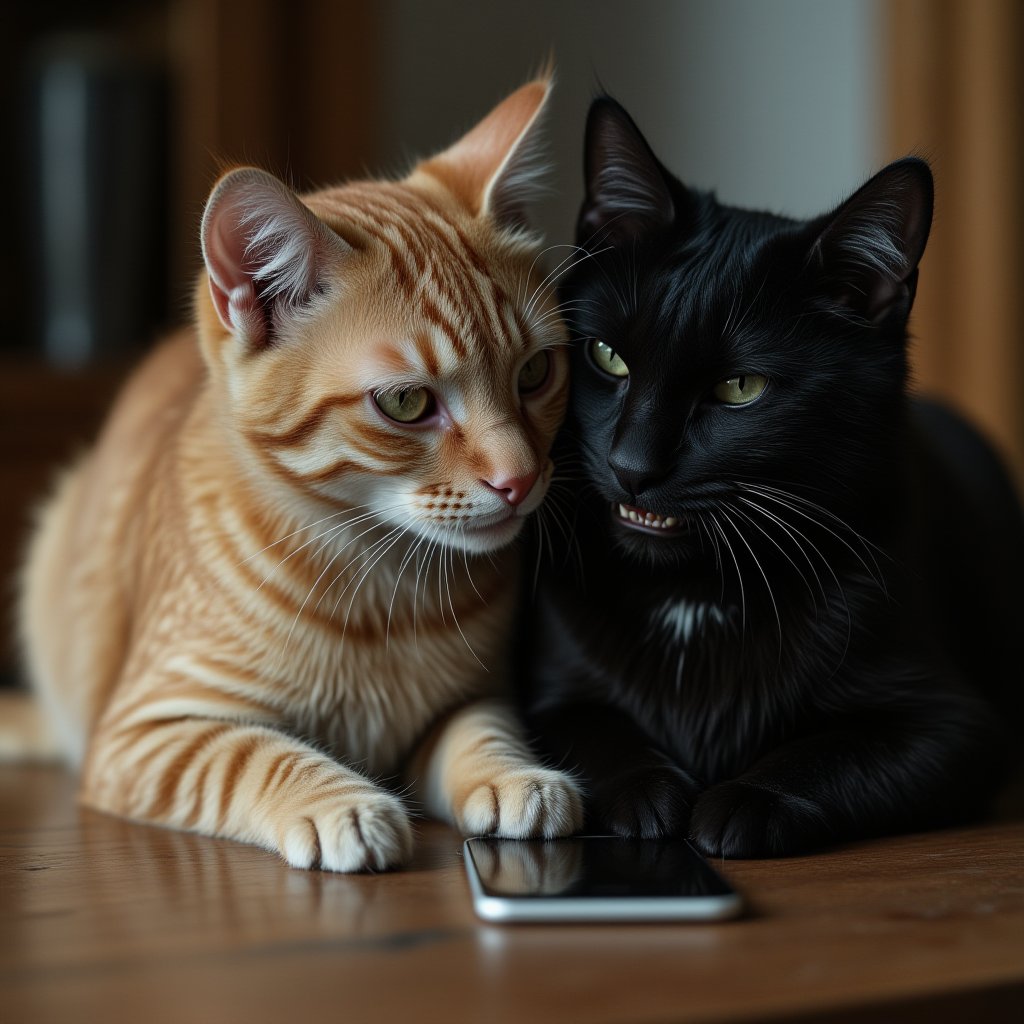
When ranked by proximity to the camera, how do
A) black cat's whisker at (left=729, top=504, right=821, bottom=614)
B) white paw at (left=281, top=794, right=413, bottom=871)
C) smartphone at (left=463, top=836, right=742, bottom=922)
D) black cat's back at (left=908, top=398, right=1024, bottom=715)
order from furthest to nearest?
black cat's back at (left=908, top=398, right=1024, bottom=715)
black cat's whisker at (left=729, top=504, right=821, bottom=614)
white paw at (left=281, top=794, right=413, bottom=871)
smartphone at (left=463, top=836, right=742, bottom=922)

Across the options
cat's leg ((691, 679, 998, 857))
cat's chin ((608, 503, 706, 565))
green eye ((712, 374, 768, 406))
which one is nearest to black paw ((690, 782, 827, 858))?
cat's leg ((691, 679, 998, 857))

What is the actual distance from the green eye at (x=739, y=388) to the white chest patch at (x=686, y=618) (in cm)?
20

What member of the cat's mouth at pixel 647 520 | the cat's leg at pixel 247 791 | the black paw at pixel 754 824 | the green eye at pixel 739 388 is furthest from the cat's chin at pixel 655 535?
the cat's leg at pixel 247 791

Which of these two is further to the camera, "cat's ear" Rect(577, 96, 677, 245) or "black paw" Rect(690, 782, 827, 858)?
"cat's ear" Rect(577, 96, 677, 245)

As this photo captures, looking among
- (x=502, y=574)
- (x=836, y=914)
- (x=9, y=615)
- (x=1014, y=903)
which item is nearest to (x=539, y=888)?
(x=836, y=914)

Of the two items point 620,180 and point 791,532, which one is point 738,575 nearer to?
point 791,532

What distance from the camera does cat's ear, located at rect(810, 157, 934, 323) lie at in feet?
3.41

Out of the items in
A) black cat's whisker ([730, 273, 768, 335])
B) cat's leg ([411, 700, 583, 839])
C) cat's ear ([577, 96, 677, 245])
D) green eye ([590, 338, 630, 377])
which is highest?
cat's ear ([577, 96, 677, 245])

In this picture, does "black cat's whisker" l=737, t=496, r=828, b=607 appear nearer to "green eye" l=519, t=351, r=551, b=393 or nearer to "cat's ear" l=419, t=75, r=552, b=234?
"green eye" l=519, t=351, r=551, b=393

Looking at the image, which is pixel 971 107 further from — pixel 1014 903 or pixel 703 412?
pixel 1014 903

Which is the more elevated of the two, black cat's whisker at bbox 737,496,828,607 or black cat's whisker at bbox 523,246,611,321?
black cat's whisker at bbox 523,246,611,321

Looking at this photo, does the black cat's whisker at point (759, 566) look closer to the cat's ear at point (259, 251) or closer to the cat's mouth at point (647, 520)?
the cat's mouth at point (647, 520)

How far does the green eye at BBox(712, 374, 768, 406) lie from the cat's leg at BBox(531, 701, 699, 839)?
334mm

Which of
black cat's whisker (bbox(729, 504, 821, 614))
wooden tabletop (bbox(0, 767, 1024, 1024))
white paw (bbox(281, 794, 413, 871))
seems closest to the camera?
wooden tabletop (bbox(0, 767, 1024, 1024))
